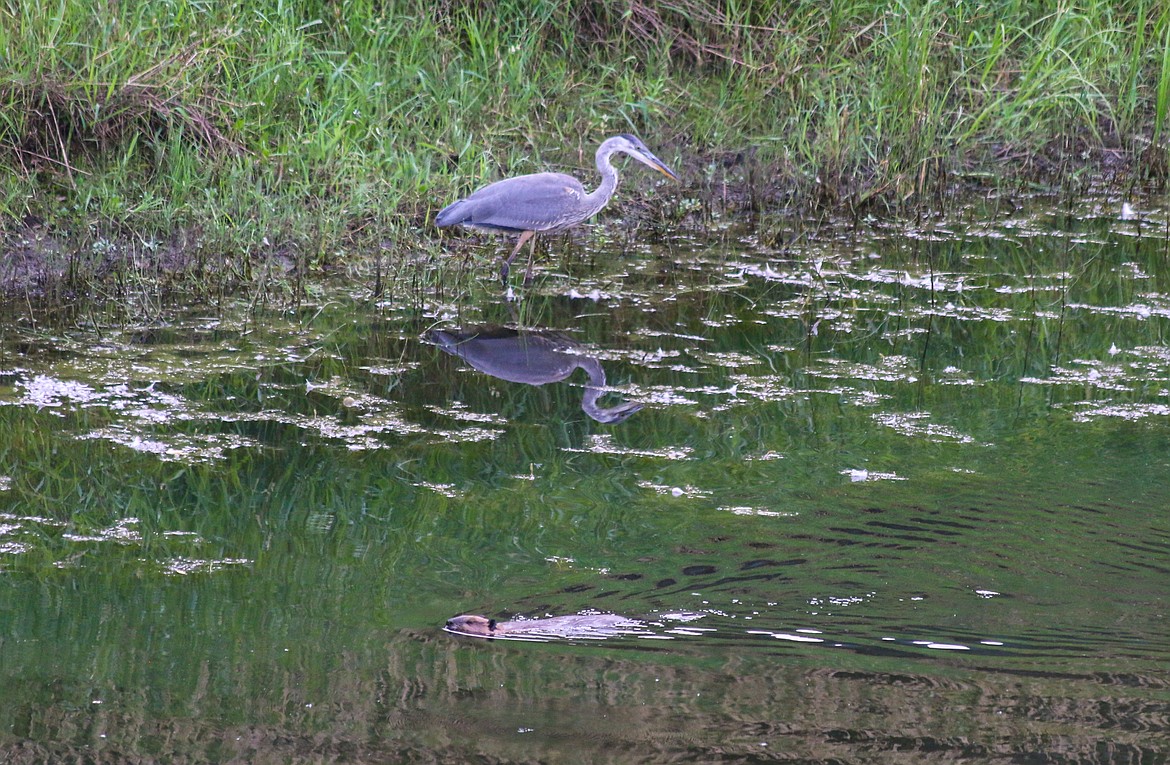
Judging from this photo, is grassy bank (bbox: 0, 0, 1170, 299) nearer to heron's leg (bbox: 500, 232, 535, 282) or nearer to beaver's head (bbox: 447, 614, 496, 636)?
heron's leg (bbox: 500, 232, 535, 282)

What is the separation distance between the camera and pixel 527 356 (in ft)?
19.2

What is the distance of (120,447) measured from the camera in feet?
15.4

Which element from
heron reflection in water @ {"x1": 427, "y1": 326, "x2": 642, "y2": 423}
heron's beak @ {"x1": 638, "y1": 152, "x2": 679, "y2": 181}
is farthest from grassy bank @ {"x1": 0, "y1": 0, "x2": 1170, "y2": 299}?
heron reflection in water @ {"x1": 427, "y1": 326, "x2": 642, "y2": 423}

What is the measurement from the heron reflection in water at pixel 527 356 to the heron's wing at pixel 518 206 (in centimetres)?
81

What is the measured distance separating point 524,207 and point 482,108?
153 centimetres

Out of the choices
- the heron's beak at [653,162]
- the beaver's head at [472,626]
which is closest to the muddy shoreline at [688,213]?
the heron's beak at [653,162]

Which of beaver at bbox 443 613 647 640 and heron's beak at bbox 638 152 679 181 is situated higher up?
heron's beak at bbox 638 152 679 181

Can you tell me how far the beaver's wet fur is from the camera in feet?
11.5

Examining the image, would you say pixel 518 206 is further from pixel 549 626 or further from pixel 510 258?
pixel 549 626

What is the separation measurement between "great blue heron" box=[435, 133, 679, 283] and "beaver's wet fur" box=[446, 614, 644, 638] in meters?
3.52

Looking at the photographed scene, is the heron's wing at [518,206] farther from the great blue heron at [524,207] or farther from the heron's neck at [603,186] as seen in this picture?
the heron's neck at [603,186]

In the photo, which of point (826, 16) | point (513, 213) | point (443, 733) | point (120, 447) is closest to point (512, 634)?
point (443, 733)

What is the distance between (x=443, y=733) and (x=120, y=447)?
2027 mm

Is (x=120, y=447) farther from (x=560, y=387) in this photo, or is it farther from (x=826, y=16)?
(x=826, y=16)
